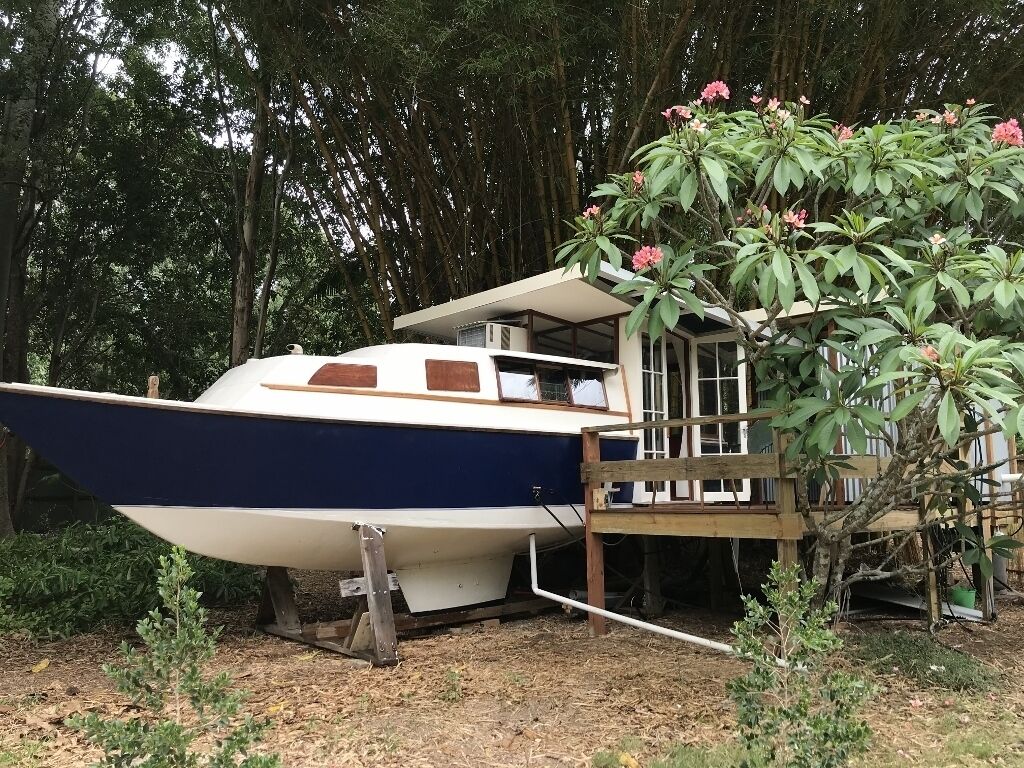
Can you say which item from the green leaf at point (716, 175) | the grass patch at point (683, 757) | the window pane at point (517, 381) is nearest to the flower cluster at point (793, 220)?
the green leaf at point (716, 175)

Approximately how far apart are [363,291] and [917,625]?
9041mm

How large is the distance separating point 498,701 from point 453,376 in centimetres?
269

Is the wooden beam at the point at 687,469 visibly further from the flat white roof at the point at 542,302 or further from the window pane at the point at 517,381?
the flat white roof at the point at 542,302

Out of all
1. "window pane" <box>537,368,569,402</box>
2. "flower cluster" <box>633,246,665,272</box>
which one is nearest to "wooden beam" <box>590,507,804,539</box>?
"window pane" <box>537,368,569,402</box>

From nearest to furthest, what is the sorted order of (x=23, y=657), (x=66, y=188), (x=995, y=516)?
1. (x=23, y=657)
2. (x=995, y=516)
3. (x=66, y=188)

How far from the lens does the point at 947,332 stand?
12.2ft

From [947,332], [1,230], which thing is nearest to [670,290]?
[947,332]

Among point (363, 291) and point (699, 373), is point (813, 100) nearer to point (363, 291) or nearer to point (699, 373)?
point (699, 373)

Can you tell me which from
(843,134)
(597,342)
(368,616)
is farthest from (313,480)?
(843,134)

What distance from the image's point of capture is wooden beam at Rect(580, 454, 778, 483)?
5438 millimetres

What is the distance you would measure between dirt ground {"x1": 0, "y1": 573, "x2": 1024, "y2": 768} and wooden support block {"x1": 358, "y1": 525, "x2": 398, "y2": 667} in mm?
144

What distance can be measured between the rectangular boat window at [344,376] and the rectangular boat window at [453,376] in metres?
0.48

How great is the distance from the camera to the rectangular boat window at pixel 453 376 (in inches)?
255

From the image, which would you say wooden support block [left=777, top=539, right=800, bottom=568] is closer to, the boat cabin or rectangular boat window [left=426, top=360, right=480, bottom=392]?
the boat cabin
